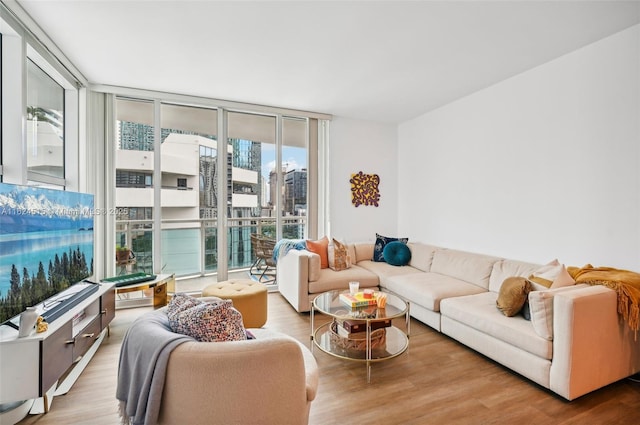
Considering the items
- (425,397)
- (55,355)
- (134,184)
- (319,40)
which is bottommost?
(425,397)

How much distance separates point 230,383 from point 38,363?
4.22 feet

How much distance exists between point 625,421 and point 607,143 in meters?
2.04

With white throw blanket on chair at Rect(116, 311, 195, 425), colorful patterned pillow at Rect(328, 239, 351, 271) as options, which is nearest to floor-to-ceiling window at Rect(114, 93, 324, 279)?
colorful patterned pillow at Rect(328, 239, 351, 271)

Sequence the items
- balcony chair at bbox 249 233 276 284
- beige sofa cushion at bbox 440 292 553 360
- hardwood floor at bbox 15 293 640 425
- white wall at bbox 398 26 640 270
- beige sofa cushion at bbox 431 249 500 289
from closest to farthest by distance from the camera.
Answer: hardwood floor at bbox 15 293 640 425 < beige sofa cushion at bbox 440 292 553 360 < white wall at bbox 398 26 640 270 < beige sofa cushion at bbox 431 249 500 289 < balcony chair at bbox 249 233 276 284

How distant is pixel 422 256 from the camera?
13.6ft

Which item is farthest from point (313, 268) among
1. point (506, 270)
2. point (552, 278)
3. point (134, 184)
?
point (134, 184)

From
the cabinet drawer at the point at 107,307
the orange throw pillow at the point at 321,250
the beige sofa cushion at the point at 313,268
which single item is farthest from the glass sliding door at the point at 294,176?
the cabinet drawer at the point at 107,307

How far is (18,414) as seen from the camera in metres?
1.81

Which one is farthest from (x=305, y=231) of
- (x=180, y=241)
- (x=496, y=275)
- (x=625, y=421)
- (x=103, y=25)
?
(x=625, y=421)

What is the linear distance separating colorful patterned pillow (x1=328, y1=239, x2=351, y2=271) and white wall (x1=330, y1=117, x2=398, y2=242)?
75cm

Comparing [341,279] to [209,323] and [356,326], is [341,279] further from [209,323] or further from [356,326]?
[209,323]


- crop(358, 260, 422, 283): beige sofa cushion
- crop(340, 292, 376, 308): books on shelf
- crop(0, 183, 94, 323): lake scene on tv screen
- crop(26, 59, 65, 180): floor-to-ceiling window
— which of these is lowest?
crop(340, 292, 376, 308): books on shelf

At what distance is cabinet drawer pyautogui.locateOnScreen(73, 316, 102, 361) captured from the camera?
7.14 ft

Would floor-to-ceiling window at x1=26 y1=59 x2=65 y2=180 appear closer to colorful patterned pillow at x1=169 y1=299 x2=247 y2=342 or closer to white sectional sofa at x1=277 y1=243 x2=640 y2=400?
colorful patterned pillow at x1=169 y1=299 x2=247 y2=342
